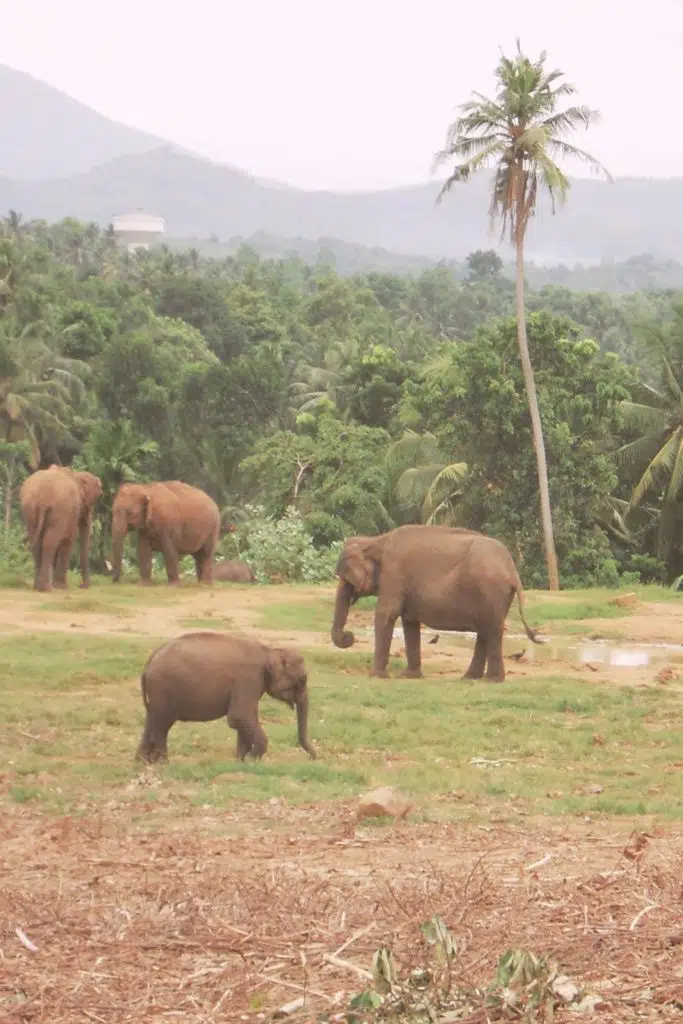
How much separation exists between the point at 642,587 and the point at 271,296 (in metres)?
55.7

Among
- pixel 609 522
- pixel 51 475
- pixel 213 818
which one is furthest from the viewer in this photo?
pixel 609 522

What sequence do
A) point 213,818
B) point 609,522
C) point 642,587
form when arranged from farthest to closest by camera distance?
point 609,522
point 642,587
point 213,818

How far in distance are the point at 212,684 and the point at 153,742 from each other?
662 mm

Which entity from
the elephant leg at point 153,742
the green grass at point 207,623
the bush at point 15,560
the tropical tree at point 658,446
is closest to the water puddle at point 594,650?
the green grass at point 207,623

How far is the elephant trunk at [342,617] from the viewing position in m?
17.9

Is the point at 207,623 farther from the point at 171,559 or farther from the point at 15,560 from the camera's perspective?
the point at 15,560

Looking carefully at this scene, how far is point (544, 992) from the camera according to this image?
4984 millimetres

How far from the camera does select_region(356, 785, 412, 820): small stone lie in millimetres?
10047

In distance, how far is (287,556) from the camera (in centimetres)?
3180

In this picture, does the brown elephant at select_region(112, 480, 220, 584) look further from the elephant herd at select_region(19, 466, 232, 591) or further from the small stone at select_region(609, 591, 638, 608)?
the small stone at select_region(609, 591, 638, 608)

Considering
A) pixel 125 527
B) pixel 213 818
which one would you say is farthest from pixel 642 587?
pixel 213 818

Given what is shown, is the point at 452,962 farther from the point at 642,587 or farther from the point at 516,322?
the point at 516,322

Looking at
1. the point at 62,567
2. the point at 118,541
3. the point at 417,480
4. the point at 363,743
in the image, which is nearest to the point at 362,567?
the point at 363,743

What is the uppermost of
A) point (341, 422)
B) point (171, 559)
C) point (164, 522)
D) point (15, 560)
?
point (341, 422)
